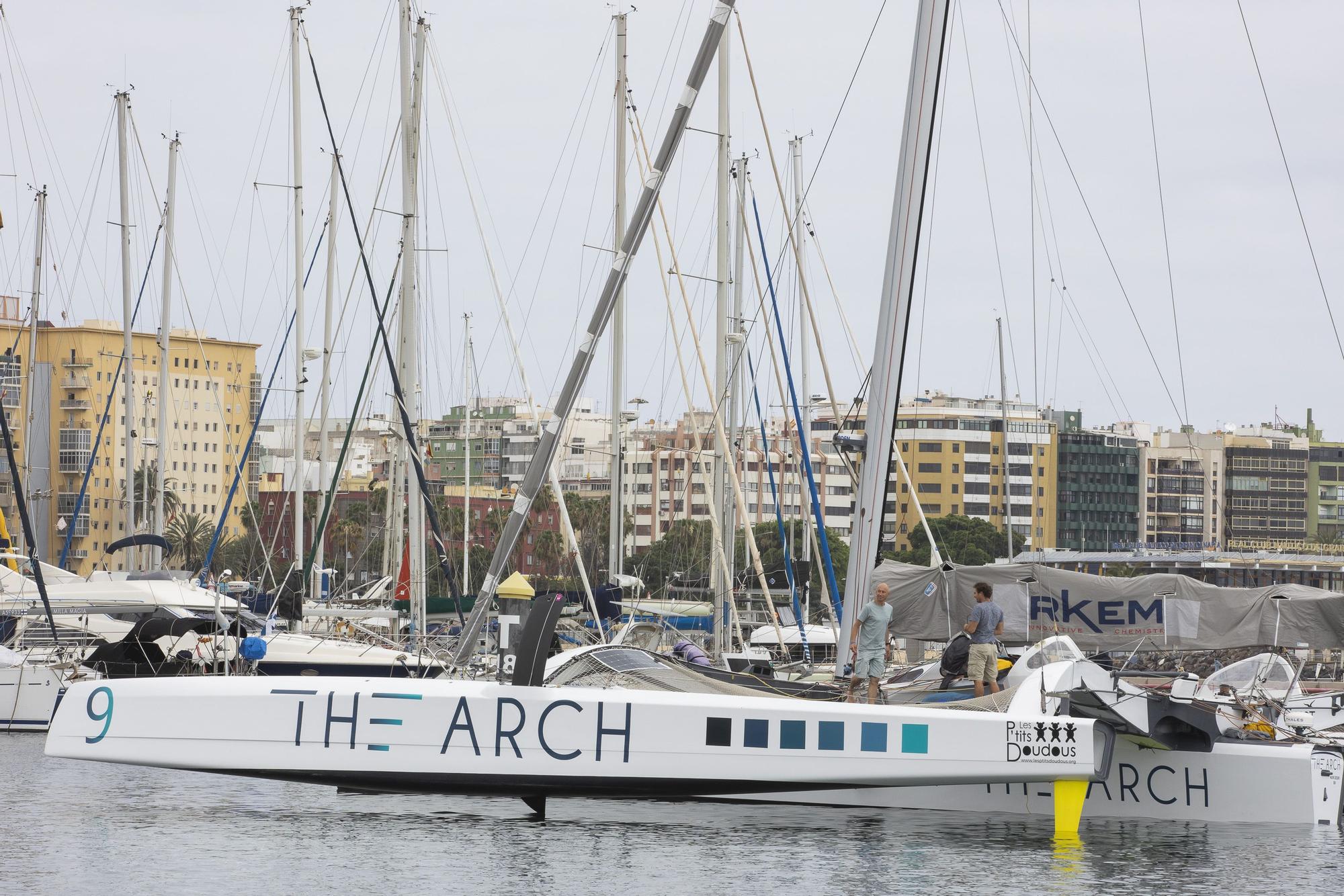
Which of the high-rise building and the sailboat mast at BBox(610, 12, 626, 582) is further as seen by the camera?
the high-rise building

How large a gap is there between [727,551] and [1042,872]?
18.6 metres

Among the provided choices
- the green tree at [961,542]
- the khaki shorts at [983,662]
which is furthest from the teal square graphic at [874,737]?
the green tree at [961,542]

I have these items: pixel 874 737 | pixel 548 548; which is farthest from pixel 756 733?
pixel 548 548

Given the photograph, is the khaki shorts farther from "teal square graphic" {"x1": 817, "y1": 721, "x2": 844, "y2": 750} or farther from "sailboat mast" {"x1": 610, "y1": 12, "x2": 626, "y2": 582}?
"sailboat mast" {"x1": 610, "y1": 12, "x2": 626, "y2": 582}

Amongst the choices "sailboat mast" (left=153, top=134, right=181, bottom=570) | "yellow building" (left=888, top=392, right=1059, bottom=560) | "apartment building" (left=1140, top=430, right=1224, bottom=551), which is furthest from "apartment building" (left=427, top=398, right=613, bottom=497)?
"sailboat mast" (left=153, top=134, right=181, bottom=570)

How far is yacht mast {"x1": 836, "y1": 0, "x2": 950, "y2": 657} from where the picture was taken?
16.0 meters

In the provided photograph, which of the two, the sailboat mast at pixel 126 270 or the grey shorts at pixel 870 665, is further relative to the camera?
the sailboat mast at pixel 126 270

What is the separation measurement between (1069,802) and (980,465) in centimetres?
13796

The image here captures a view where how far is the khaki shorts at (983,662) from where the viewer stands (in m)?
15.6

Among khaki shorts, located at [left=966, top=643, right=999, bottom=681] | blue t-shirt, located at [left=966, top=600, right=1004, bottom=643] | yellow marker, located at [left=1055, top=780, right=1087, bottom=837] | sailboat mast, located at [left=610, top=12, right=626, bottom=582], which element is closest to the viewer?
yellow marker, located at [left=1055, top=780, right=1087, bottom=837]

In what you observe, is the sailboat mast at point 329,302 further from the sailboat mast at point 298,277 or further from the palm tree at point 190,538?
the palm tree at point 190,538

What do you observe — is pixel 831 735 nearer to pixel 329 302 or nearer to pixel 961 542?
pixel 329 302

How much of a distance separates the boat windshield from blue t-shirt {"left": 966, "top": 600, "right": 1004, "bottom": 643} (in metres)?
2.31

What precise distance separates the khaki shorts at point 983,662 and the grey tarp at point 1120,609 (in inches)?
92.8
